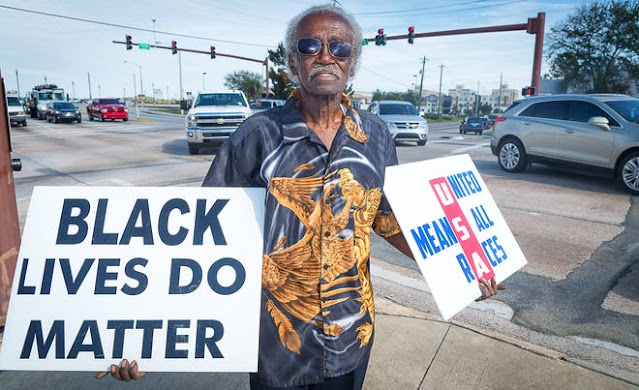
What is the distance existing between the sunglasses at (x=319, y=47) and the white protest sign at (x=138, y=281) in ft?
1.73

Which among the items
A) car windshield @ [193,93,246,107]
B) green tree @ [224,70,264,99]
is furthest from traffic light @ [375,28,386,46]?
green tree @ [224,70,264,99]

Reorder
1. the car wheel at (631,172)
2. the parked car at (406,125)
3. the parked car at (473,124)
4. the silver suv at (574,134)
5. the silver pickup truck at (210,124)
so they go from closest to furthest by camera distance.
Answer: the car wheel at (631,172), the silver suv at (574,134), the silver pickup truck at (210,124), the parked car at (406,125), the parked car at (473,124)

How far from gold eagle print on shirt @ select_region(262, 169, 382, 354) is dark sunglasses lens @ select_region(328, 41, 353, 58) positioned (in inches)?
17.2

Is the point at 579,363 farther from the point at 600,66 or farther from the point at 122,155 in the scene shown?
the point at 600,66

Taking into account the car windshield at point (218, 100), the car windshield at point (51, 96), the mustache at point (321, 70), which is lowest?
the mustache at point (321, 70)

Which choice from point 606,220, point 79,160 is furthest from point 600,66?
point 79,160

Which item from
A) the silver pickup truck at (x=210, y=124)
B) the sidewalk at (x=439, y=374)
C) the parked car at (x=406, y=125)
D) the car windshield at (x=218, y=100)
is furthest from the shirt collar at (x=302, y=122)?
the parked car at (x=406, y=125)

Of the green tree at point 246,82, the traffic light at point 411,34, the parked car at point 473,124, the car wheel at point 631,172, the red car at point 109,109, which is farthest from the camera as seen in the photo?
the green tree at point 246,82

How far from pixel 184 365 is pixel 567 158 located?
32.3ft

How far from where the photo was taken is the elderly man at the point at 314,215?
1.43 m

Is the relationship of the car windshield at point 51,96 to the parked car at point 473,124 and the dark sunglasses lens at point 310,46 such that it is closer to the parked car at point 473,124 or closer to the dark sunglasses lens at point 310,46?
the parked car at point 473,124

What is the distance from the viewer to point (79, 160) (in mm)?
11875

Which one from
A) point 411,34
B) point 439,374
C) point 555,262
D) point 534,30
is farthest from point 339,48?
point 411,34

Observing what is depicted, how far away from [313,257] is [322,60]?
696 mm
